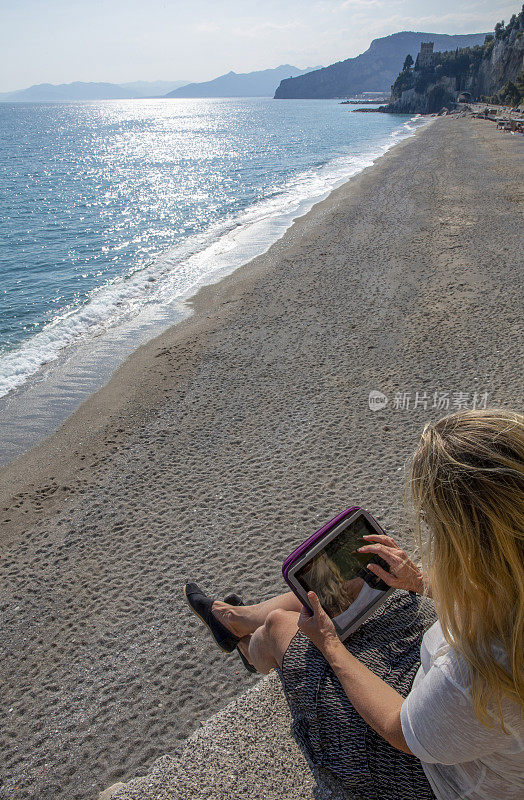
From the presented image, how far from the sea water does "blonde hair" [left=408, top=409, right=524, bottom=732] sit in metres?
6.48

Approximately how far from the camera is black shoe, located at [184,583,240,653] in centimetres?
284

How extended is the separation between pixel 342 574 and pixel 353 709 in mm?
489

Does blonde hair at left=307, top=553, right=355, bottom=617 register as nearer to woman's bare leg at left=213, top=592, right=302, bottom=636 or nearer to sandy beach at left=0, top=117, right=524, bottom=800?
woman's bare leg at left=213, top=592, right=302, bottom=636

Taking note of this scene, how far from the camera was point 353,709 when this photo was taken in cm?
193

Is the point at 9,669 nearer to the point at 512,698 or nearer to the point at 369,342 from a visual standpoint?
the point at 512,698

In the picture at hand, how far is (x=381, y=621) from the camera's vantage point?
221 cm

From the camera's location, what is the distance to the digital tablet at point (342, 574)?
7.07ft

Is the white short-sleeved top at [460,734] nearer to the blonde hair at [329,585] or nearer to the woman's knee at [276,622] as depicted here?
the blonde hair at [329,585]

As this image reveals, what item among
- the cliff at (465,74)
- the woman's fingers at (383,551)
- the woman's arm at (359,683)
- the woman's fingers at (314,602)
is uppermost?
the cliff at (465,74)

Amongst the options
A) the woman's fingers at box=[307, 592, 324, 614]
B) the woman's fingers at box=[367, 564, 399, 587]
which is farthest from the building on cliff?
the woman's fingers at box=[307, 592, 324, 614]

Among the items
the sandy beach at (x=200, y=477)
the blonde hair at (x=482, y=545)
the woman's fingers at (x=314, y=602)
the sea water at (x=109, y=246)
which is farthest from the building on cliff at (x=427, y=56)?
the blonde hair at (x=482, y=545)

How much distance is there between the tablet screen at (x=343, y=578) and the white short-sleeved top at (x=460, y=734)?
64cm

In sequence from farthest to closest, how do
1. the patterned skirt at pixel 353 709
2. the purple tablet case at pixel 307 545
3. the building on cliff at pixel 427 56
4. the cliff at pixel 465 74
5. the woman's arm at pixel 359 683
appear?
1. the building on cliff at pixel 427 56
2. the cliff at pixel 465 74
3. the purple tablet case at pixel 307 545
4. the patterned skirt at pixel 353 709
5. the woman's arm at pixel 359 683

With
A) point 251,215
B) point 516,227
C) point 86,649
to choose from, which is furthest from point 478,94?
point 86,649
